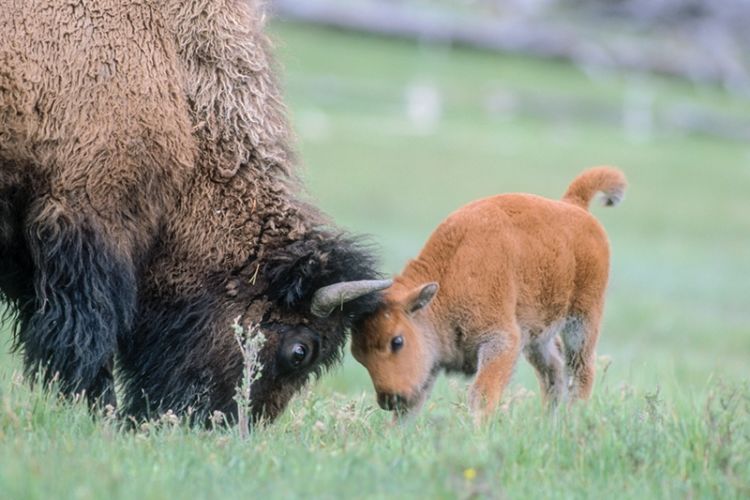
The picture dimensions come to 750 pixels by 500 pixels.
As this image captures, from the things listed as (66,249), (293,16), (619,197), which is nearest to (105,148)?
(66,249)

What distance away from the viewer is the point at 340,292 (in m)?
6.86

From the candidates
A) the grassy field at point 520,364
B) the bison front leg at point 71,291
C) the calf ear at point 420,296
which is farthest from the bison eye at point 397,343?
the bison front leg at point 71,291

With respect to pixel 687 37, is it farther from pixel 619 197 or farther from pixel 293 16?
pixel 619 197

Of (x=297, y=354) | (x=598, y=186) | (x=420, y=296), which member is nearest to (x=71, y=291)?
(x=297, y=354)

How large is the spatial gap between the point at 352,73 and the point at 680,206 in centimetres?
1229

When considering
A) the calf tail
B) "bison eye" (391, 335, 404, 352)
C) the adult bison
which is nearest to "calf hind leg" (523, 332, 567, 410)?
the calf tail

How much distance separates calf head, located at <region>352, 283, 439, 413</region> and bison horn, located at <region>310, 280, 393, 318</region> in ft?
0.74

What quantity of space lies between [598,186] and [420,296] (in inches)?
60.0

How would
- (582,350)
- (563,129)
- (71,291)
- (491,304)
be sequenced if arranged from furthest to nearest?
(563,129), (582,350), (491,304), (71,291)

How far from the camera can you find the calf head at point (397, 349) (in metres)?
6.98

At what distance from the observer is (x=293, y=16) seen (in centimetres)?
3903

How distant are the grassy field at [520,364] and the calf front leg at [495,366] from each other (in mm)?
163

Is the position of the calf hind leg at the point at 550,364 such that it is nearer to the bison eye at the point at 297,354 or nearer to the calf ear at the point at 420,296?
the calf ear at the point at 420,296

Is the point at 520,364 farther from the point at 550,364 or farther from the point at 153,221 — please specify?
the point at 153,221
